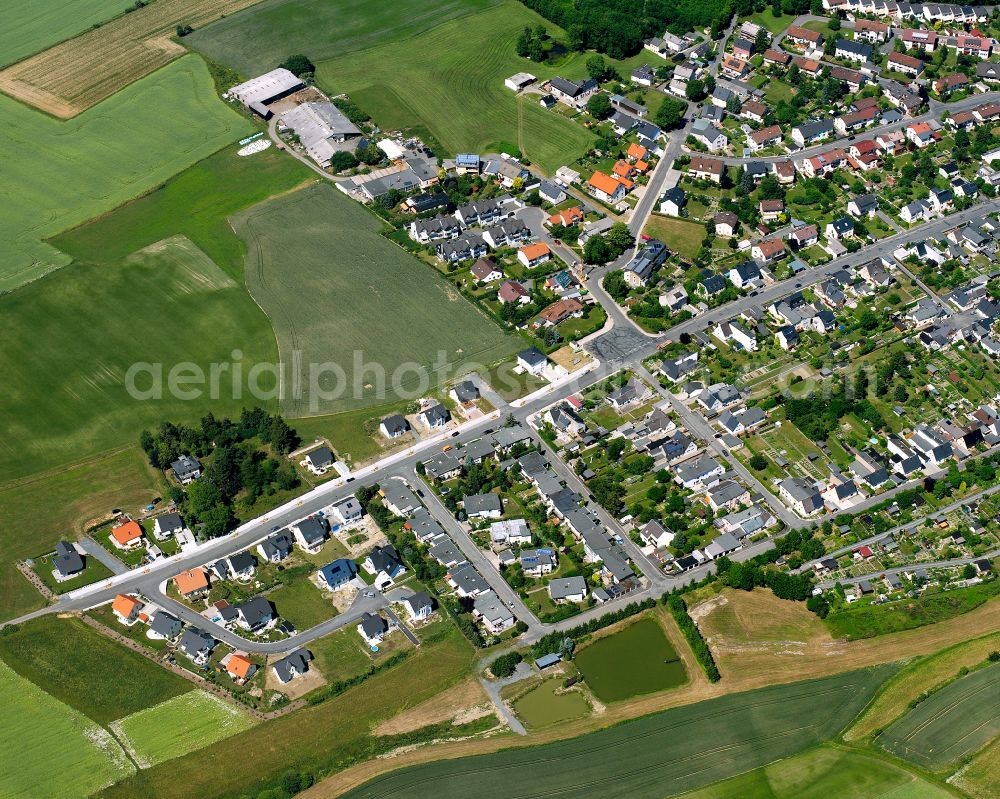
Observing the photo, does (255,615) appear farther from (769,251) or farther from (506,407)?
(769,251)

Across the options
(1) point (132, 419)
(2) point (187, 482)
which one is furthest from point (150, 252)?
(2) point (187, 482)

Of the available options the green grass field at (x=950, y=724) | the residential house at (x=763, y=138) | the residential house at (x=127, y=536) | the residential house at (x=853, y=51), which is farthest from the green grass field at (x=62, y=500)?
the residential house at (x=853, y=51)

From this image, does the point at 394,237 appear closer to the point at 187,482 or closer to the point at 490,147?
the point at 490,147

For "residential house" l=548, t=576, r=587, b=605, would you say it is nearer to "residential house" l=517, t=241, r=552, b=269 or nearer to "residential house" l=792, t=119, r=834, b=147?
"residential house" l=517, t=241, r=552, b=269

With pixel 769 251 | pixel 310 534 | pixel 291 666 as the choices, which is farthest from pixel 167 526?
pixel 769 251

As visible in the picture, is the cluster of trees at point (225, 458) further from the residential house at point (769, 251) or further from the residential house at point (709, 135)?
the residential house at point (709, 135)

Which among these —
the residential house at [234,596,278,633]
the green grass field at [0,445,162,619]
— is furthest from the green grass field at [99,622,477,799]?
the green grass field at [0,445,162,619]
